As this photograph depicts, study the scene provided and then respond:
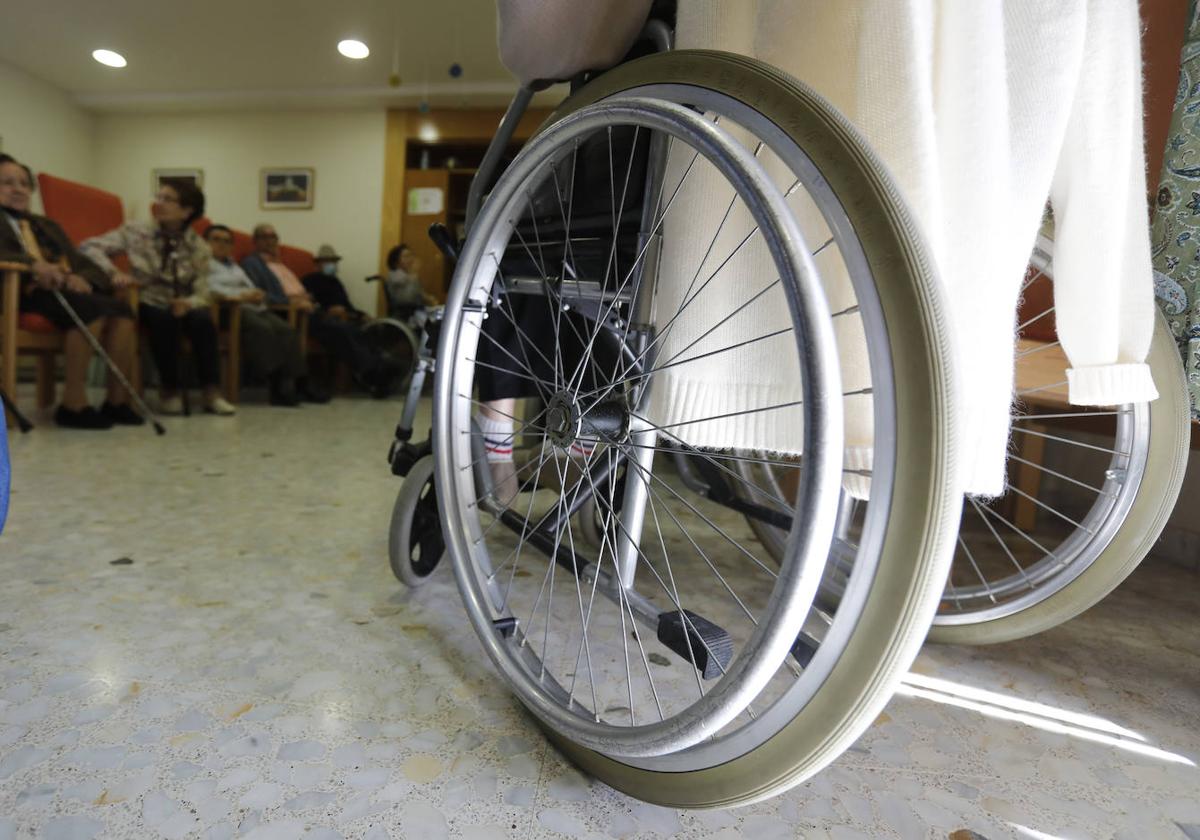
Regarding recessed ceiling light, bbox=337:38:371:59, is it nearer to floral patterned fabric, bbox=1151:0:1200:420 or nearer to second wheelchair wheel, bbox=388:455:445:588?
second wheelchair wheel, bbox=388:455:445:588

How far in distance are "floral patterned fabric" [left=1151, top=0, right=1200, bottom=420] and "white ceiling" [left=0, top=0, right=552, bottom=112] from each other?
4.12m

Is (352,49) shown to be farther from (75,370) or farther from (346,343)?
(75,370)

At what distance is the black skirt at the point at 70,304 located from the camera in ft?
7.72

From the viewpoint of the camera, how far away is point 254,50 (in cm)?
477

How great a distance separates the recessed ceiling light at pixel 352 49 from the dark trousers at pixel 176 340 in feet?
8.44

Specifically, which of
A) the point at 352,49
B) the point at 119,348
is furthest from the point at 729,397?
the point at 352,49

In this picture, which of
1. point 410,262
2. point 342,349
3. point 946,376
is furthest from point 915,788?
point 410,262

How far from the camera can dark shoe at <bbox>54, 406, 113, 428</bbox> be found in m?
2.33

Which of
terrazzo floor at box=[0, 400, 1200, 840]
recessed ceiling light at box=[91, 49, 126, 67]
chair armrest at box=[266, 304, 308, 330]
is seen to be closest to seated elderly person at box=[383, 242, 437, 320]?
chair armrest at box=[266, 304, 308, 330]

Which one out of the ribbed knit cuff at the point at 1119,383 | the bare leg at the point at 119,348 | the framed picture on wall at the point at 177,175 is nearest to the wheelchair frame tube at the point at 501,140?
the ribbed knit cuff at the point at 1119,383

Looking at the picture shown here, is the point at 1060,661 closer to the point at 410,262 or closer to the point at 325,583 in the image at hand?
the point at 325,583

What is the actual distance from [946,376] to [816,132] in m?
0.15

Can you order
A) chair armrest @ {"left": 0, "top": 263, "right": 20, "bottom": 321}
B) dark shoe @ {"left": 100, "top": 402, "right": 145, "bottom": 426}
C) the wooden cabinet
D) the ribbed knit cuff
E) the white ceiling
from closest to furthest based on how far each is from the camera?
the ribbed knit cuff → chair armrest @ {"left": 0, "top": 263, "right": 20, "bottom": 321} → dark shoe @ {"left": 100, "top": 402, "right": 145, "bottom": 426} → the white ceiling → the wooden cabinet

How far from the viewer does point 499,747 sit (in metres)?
0.57
